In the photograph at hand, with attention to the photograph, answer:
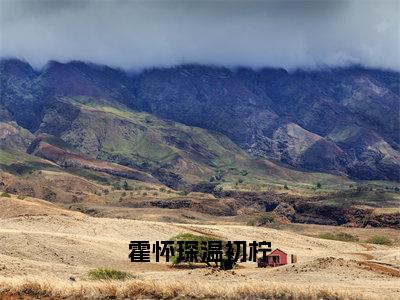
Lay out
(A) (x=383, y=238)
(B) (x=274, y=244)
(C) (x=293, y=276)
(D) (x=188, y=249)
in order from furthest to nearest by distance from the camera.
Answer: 1. (A) (x=383, y=238)
2. (B) (x=274, y=244)
3. (D) (x=188, y=249)
4. (C) (x=293, y=276)

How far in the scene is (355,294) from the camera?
30.3 m

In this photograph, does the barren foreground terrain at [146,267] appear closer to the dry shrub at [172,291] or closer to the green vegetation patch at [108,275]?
the dry shrub at [172,291]

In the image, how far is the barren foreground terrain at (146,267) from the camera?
3053 cm

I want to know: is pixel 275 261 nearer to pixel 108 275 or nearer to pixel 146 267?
pixel 146 267

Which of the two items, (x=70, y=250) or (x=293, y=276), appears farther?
(x=70, y=250)

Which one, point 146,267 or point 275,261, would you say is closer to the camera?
point 146,267

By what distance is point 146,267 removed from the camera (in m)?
71.1

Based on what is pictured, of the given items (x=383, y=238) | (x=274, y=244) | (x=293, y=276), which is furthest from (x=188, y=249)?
(x=383, y=238)

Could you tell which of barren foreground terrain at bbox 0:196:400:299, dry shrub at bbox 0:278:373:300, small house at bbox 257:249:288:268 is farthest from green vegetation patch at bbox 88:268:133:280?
small house at bbox 257:249:288:268

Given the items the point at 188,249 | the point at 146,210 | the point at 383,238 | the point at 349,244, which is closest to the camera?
the point at 188,249

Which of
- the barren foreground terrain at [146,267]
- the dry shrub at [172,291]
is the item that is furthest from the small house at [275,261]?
the dry shrub at [172,291]

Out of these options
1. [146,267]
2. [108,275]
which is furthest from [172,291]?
[146,267]

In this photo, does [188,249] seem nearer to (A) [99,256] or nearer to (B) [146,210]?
(A) [99,256]

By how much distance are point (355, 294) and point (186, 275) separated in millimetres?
26512
